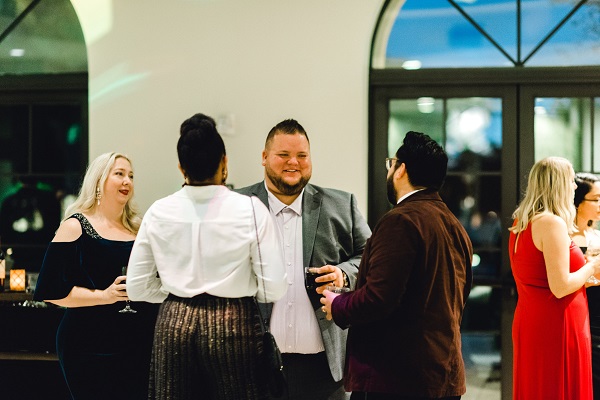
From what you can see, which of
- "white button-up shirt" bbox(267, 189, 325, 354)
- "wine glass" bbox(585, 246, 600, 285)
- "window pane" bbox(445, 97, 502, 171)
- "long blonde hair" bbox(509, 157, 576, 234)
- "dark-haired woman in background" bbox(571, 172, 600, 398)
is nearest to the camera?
"white button-up shirt" bbox(267, 189, 325, 354)

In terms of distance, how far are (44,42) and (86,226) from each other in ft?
7.24

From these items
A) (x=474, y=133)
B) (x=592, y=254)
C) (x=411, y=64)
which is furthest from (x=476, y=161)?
(x=592, y=254)

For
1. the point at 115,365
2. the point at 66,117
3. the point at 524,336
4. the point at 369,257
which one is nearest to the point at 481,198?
the point at 524,336

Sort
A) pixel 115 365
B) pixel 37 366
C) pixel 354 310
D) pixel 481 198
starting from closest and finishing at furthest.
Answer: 1. pixel 354 310
2. pixel 115 365
3. pixel 37 366
4. pixel 481 198

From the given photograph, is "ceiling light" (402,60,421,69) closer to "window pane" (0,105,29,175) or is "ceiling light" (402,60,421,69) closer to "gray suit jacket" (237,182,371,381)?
"gray suit jacket" (237,182,371,381)

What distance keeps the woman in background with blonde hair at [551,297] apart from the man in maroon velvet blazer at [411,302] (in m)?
1.00

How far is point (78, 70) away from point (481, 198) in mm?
2945

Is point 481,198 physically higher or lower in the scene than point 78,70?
lower

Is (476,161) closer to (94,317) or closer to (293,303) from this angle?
(293,303)

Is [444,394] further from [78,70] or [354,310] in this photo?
[78,70]

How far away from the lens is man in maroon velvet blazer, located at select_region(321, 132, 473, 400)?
7.59ft

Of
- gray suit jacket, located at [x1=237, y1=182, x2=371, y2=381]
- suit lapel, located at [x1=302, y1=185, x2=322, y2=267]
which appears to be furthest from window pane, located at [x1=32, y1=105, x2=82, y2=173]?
suit lapel, located at [x1=302, y1=185, x2=322, y2=267]

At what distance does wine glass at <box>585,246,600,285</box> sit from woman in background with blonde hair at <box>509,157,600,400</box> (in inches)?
3.6

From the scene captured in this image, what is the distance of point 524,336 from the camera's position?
3.38 metres
